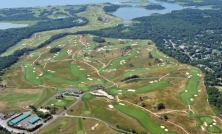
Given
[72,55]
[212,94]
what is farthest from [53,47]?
[212,94]

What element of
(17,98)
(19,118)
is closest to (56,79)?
(17,98)

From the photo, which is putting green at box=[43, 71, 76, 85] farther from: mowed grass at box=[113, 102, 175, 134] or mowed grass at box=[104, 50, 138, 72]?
mowed grass at box=[113, 102, 175, 134]

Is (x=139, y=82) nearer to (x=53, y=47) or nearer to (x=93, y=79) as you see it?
(x=93, y=79)

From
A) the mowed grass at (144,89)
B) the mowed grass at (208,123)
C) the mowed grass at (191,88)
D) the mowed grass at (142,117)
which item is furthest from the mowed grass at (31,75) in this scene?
the mowed grass at (208,123)

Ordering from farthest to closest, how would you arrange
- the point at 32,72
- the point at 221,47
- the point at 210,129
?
1. the point at 221,47
2. the point at 32,72
3. the point at 210,129

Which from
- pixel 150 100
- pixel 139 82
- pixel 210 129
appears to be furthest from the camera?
pixel 139 82

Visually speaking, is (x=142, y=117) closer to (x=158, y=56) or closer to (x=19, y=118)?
(x=19, y=118)
